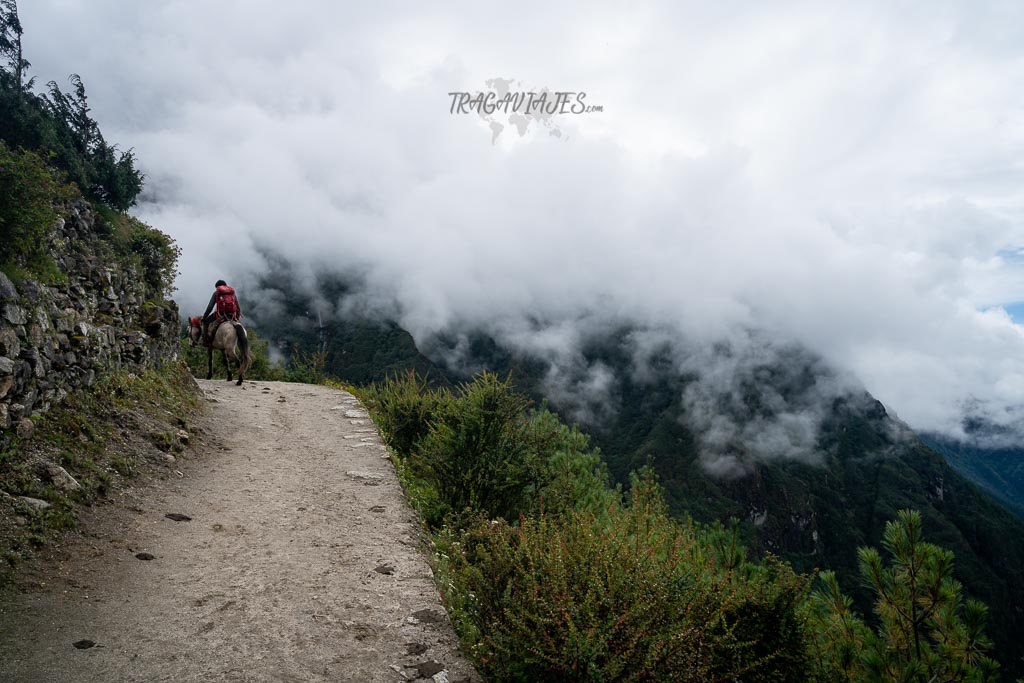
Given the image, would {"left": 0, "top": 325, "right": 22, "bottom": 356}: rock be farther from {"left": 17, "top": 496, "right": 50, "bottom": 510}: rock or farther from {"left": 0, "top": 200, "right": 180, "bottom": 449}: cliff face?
{"left": 17, "top": 496, "right": 50, "bottom": 510}: rock

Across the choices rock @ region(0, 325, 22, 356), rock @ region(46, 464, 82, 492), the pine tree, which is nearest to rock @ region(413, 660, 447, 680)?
the pine tree

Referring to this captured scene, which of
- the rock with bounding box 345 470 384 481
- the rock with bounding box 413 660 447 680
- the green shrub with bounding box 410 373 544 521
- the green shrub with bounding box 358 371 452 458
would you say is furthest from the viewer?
the green shrub with bounding box 358 371 452 458

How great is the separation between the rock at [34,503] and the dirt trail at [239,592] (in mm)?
489

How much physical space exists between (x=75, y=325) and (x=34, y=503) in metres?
3.66

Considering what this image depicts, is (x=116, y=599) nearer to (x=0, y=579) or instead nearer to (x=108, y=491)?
(x=0, y=579)

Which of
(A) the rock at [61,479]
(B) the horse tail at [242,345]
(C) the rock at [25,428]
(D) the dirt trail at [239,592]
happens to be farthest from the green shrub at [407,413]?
(C) the rock at [25,428]

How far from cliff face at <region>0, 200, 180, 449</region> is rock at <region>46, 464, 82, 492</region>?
55 centimetres

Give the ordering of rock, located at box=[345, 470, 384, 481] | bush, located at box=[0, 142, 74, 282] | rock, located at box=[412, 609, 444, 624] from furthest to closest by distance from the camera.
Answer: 1. rock, located at box=[345, 470, 384, 481]
2. bush, located at box=[0, 142, 74, 282]
3. rock, located at box=[412, 609, 444, 624]

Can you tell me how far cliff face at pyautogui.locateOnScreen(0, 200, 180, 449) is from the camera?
19.3ft

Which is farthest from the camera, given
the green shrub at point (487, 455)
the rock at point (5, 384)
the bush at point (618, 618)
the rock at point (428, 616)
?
the green shrub at point (487, 455)

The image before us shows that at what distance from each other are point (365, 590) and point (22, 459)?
4.31m

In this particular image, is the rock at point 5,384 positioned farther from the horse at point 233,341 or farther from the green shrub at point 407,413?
the horse at point 233,341

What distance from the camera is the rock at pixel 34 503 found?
5215mm

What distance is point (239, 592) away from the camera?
4891 millimetres
